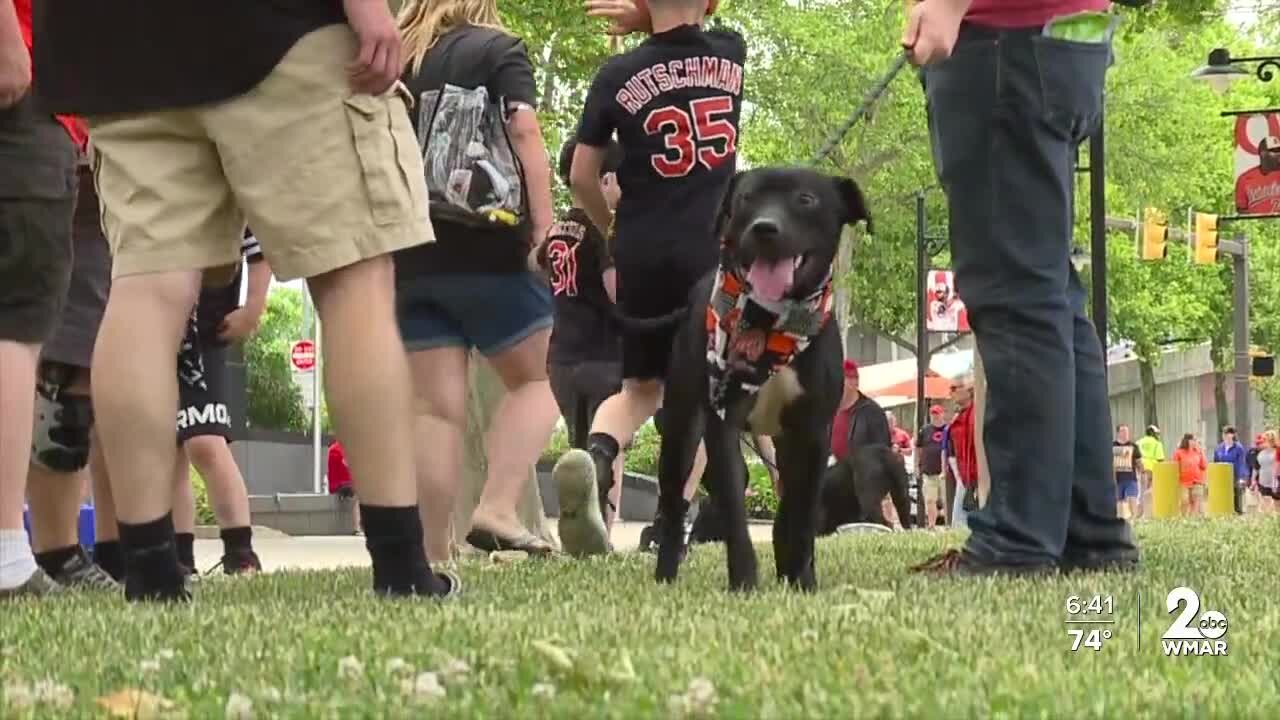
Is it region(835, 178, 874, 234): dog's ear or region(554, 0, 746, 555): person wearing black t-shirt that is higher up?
region(554, 0, 746, 555): person wearing black t-shirt

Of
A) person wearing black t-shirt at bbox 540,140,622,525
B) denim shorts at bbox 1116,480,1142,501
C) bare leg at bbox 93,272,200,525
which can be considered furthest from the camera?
denim shorts at bbox 1116,480,1142,501

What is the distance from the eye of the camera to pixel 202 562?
40.6 feet

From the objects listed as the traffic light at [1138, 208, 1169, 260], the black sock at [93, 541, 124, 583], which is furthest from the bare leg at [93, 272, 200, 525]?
the traffic light at [1138, 208, 1169, 260]

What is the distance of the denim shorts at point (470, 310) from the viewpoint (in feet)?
21.4

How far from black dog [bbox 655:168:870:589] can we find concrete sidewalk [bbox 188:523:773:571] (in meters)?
7.25

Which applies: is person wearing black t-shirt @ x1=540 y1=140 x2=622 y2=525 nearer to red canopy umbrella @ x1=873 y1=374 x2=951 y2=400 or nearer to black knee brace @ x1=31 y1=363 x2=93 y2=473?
black knee brace @ x1=31 y1=363 x2=93 y2=473

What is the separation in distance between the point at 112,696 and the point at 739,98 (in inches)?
158

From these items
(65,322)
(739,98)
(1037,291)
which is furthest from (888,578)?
(65,322)

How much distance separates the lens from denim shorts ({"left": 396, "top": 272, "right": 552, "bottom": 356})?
257 inches

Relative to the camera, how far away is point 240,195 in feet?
13.9

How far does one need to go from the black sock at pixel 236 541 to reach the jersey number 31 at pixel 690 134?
7.57ft

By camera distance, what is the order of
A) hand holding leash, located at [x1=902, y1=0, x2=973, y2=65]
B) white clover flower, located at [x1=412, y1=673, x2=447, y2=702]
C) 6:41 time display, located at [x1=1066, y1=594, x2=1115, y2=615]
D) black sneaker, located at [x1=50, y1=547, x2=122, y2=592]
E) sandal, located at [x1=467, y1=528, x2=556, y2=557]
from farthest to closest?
sandal, located at [x1=467, y1=528, x2=556, y2=557], black sneaker, located at [x1=50, y1=547, x2=122, y2=592], hand holding leash, located at [x1=902, y1=0, x2=973, y2=65], 6:41 time display, located at [x1=1066, y1=594, x2=1115, y2=615], white clover flower, located at [x1=412, y1=673, x2=447, y2=702]

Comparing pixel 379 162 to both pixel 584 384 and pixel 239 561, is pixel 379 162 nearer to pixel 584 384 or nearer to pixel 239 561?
pixel 239 561

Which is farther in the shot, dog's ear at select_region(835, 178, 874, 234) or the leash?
the leash
